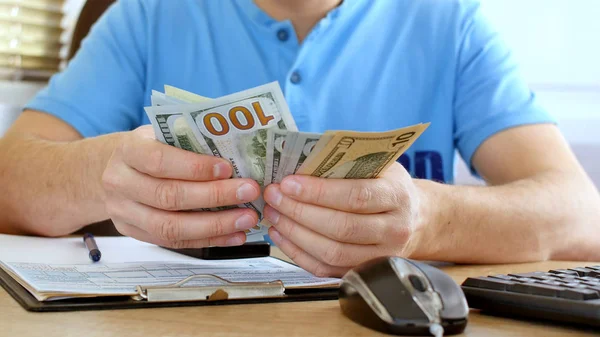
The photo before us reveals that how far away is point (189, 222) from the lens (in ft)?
2.60

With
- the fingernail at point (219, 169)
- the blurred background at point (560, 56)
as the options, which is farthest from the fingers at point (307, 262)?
the blurred background at point (560, 56)

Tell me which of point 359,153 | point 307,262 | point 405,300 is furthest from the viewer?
point 307,262

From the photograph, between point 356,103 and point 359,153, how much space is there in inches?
31.0

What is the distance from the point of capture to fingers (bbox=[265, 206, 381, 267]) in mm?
779

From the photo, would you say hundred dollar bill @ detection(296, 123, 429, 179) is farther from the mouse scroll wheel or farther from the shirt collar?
the shirt collar

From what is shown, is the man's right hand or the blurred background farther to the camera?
the blurred background

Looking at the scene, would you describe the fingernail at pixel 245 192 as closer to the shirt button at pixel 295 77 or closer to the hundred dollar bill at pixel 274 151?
the hundred dollar bill at pixel 274 151

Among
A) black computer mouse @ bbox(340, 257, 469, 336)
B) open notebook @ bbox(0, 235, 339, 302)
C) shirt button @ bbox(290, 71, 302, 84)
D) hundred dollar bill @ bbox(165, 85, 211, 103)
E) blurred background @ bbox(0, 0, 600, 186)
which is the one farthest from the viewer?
blurred background @ bbox(0, 0, 600, 186)

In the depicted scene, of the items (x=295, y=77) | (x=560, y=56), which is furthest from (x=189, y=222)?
(x=560, y=56)

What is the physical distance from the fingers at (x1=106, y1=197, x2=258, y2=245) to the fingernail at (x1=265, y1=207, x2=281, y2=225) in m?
0.02

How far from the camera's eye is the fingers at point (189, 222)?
2.58 ft

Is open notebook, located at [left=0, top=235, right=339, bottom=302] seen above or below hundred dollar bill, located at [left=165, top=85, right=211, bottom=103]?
below

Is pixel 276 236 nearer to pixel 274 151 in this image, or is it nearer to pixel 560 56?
pixel 274 151

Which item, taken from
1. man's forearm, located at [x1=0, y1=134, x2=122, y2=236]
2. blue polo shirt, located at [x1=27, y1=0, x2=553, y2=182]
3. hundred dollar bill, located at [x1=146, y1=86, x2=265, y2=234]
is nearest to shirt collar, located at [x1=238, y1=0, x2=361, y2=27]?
blue polo shirt, located at [x1=27, y1=0, x2=553, y2=182]
